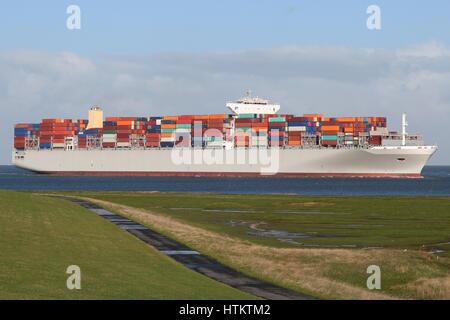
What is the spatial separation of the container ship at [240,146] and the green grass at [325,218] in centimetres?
7000

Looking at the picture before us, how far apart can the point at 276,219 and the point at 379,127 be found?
364 feet

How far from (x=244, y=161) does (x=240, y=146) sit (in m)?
5.50

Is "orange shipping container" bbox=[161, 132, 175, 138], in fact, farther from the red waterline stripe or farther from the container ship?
the red waterline stripe

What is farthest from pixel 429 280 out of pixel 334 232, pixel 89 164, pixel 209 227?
pixel 89 164

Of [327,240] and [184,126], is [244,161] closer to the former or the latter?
[184,126]

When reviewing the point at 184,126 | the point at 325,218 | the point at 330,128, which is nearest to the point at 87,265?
the point at 325,218

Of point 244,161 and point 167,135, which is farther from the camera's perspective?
point 167,135

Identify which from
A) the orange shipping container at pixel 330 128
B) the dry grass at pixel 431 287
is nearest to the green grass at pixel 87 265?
the dry grass at pixel 431 287

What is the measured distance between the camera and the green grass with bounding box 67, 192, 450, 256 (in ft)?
144

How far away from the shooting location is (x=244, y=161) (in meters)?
171

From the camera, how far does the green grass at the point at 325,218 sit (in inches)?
1727
